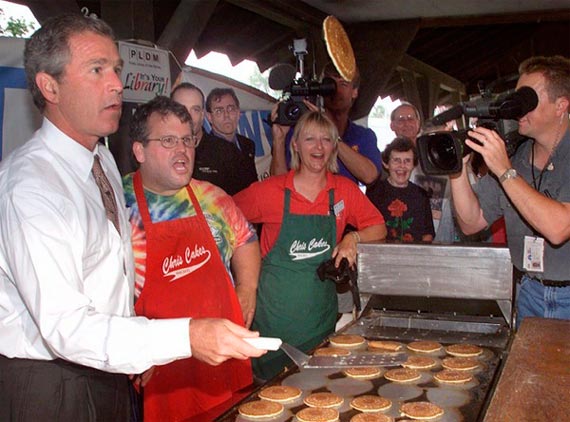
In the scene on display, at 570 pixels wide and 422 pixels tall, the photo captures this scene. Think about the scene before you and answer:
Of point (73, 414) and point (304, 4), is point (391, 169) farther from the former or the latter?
point (73, 414)

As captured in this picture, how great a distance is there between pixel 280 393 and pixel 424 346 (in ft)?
2.03

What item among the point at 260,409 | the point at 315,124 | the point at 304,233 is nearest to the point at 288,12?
the point at 315,124

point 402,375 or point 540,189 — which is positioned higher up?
point 540,189

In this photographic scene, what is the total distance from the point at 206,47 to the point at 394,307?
3899 millimetres

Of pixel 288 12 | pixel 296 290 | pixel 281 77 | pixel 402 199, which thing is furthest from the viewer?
pixel 288 12

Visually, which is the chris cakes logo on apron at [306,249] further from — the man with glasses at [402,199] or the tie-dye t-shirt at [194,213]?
the man with glasses at [402,199]

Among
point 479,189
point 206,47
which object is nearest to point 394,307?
point 479,189

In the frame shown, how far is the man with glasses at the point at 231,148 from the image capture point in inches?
130

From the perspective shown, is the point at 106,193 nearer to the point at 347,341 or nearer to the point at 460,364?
the point at 347,341

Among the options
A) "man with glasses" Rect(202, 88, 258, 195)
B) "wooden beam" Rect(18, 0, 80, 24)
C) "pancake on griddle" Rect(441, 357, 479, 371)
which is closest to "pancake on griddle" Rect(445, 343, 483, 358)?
"pancake on griddle" Rect(441, 357, 479, 371)

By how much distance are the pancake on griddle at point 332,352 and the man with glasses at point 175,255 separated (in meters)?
0.45

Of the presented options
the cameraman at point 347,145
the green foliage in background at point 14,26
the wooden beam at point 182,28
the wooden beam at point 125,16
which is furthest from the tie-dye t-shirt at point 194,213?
the green foliage in background at point 14,26

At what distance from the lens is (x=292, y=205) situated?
115 inches

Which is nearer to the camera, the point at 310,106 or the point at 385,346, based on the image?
the point at 385,346
